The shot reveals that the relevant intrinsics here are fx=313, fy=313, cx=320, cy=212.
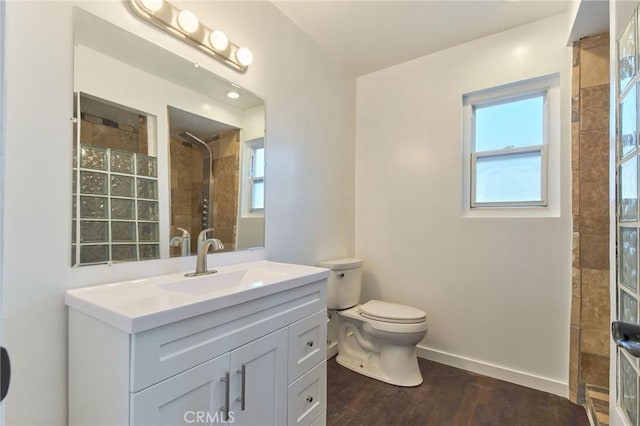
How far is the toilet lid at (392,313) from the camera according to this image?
1989mm

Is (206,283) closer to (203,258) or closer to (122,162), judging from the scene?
(203,258)

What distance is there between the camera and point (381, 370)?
2.09 metres

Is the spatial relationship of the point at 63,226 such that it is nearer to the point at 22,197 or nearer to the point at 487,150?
the point at 22,197

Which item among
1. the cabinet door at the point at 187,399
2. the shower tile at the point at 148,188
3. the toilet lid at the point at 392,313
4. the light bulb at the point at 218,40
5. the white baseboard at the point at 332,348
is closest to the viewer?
the cabinet door at the point at 187,399

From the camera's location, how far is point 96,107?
1.15 metres

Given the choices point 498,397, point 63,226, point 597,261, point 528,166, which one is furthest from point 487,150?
point 63,226

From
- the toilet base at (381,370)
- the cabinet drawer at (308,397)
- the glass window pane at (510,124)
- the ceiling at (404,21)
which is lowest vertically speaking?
the toilet base at (381,370)

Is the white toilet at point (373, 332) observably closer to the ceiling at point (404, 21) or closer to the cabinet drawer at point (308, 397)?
the cabinet drawer at point (308, 397)

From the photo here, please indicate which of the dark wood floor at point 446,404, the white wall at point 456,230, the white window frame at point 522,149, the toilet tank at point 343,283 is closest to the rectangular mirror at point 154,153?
the toilet tank at point 343,283

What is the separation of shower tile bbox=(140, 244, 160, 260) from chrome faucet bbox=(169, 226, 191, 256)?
75 millimetres

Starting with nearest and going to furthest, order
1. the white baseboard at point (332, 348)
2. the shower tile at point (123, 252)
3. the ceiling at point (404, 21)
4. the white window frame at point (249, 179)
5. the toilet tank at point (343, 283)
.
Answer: the shower tile at point (123, 252) → the white window frame at point (249, 179) → the ceiling at point (404, 21) → the toilet tank at point (343, 283) → the white baseboard at point (332, 348)

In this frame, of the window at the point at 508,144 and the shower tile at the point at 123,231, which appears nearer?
the shower tile at the point at 123,231

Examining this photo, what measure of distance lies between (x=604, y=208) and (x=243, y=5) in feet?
7.52

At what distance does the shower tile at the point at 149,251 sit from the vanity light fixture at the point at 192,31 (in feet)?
3.04
